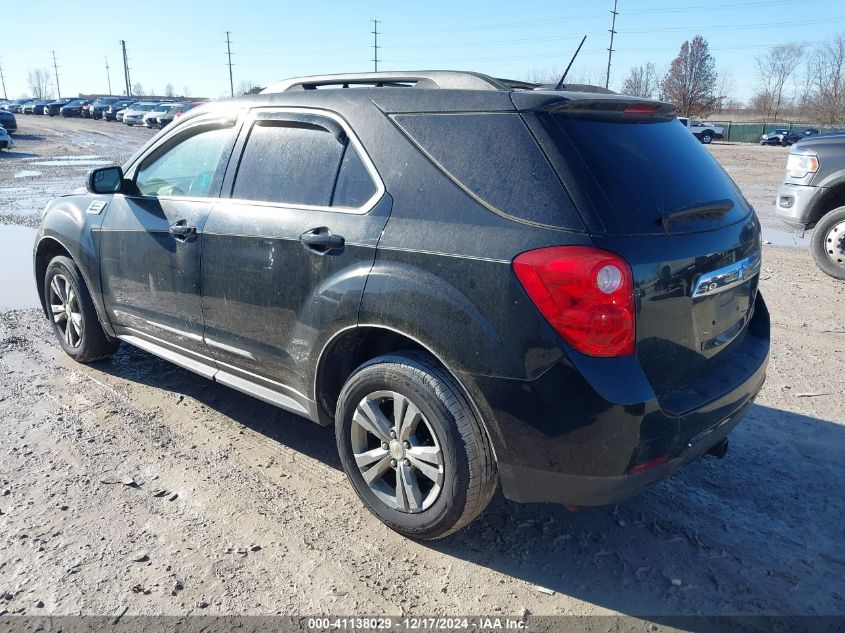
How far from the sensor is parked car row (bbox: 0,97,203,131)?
1594 inches

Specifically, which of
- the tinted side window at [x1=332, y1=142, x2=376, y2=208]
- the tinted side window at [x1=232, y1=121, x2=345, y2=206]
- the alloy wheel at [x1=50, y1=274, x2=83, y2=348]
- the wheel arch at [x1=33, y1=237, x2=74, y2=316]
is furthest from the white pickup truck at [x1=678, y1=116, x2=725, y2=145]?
the tinted side window at [x1=332, y1=142, x2=376, y2=208]

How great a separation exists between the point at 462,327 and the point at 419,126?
94 centimetres

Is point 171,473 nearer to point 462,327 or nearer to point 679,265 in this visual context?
point 462,327

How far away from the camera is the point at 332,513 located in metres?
3.17

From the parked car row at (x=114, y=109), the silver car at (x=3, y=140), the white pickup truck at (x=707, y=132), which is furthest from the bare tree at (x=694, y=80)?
the silver car at (x=3, y=140)

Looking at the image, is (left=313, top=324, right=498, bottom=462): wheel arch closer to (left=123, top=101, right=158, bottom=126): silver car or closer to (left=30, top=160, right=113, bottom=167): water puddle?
(left=30, top=160, right=113, bottom=167): water puddle

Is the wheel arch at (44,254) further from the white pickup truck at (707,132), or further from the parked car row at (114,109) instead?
the white pickup truck at (707,132)

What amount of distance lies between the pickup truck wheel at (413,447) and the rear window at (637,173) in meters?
→ 0.92

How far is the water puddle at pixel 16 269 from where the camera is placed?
6.59 m

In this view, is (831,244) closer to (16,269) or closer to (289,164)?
(289,164)

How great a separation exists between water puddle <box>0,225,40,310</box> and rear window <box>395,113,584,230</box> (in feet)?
17.4

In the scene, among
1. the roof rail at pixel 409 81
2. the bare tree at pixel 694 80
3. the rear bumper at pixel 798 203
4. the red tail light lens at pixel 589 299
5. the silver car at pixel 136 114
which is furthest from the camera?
the bare tree at pixel 694 80

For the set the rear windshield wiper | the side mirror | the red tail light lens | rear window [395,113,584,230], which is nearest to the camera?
the red tail light lens

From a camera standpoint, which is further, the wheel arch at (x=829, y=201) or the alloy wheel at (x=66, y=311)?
the wheel arch at (x=829, y=201)
